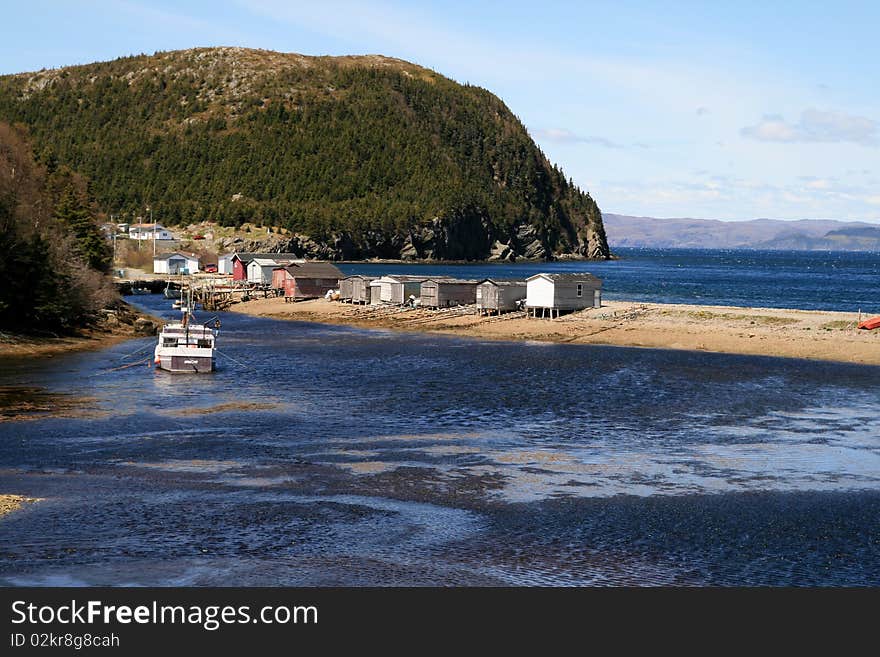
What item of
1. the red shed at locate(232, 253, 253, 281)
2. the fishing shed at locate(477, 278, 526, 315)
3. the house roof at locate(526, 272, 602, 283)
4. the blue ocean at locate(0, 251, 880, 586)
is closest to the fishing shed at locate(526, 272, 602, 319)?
the house roof at locate(526, 272, 602, 283)

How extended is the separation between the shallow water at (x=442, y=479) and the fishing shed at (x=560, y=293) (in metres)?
41.0

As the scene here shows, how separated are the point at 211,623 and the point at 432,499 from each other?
14876mm

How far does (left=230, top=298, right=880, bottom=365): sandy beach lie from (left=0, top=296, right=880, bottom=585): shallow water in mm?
17154

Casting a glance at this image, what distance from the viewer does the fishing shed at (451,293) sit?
124 metres

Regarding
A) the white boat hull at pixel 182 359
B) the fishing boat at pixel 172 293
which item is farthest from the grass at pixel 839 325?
the fishing boat at pixel 172 293

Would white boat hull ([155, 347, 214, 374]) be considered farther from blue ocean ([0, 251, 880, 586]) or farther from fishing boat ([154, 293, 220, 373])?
blue ocean ([0, 251, 880, 586])

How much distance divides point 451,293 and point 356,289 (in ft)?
63.1

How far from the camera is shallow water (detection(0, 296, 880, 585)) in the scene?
26906 mm

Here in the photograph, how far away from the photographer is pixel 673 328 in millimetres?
98250

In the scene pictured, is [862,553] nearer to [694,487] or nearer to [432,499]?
[694,487]

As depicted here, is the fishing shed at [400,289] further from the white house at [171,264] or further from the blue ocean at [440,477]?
the white house at [171,264]

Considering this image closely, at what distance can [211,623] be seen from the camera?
20.1m

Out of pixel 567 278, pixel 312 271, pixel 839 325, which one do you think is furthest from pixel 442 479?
pixel 312 271

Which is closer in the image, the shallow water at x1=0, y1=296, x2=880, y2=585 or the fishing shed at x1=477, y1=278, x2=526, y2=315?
the shallow water at x1=0, y1=296, x2=880, y2=585
